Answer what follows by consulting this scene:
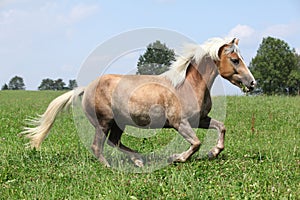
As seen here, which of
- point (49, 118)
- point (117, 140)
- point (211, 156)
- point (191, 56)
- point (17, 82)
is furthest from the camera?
point (17, 82)

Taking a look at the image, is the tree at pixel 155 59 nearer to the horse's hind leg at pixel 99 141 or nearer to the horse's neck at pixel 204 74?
the horse's neck at pixel 204 74

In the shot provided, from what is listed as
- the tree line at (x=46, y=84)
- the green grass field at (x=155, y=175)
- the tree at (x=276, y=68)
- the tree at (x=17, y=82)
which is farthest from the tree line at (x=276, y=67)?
the tree at (x=17, y=82)

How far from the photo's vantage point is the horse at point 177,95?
7.57m

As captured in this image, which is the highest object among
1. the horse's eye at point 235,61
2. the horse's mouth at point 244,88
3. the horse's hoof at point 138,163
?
the horse's eye at point 235,61

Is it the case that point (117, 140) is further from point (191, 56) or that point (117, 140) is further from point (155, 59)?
point (191, 56)

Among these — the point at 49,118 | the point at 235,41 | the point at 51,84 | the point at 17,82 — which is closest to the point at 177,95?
the point at 235,41

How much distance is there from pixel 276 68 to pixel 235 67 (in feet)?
257

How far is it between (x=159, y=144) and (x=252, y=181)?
4002 mm

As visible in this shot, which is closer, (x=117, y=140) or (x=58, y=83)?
(x=117, y=140)

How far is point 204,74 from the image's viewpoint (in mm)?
7844

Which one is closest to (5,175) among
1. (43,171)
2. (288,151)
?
(43,171)

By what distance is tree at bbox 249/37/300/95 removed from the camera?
3223 inches

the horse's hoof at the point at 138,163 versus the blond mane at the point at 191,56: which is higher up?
the blond mane at the point at 191,56

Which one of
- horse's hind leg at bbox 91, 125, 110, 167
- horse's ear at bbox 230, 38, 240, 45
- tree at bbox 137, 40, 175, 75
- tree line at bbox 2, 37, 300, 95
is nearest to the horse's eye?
horse's ear at bbox 230, 38, 240, 45
